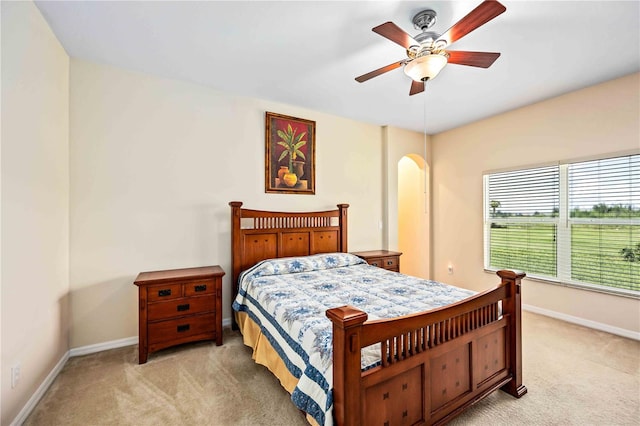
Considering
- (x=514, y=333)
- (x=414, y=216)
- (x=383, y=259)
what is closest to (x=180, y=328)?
(x=383, y=259)

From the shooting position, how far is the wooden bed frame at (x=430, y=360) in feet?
4.07

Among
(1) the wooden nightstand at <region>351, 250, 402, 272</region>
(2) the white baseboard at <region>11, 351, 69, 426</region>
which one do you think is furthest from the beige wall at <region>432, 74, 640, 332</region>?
(2) the white baseboard at <region>11, 351, 69, 426</region>

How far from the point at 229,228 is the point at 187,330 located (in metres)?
1.16

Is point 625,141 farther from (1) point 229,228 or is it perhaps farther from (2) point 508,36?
(1) point 229,228

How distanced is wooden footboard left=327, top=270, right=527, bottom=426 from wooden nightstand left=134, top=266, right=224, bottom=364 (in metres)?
1.83

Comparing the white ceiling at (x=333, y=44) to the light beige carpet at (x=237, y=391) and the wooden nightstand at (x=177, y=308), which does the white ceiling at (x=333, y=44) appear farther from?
the light beige carpet at (x=237, y=391)

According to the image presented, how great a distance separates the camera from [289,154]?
3707 millimetres

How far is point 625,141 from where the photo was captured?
295 centimetres

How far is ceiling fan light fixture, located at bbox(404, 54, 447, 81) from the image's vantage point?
6.45 ft

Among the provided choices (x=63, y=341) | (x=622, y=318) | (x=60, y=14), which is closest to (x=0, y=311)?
(x=63, y=341)

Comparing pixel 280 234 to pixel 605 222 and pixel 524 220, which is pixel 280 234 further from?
pixel 605 222

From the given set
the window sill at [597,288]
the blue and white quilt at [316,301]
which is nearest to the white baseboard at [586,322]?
the window sill at [597,288]

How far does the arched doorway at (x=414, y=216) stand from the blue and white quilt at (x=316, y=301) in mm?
2019

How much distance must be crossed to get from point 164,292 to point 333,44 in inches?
104
